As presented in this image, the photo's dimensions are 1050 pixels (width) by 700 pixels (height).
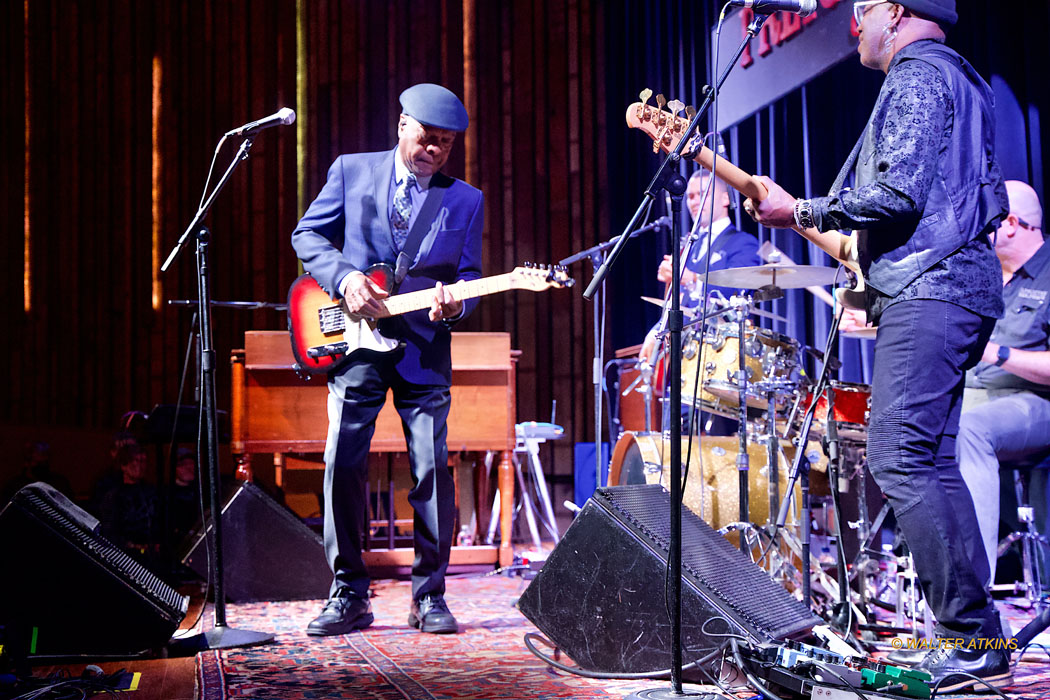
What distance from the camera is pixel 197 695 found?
2521 mm

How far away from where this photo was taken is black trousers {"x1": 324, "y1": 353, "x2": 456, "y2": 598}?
342 centimetres

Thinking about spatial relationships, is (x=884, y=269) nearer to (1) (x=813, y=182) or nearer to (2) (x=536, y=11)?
(1) (x=813, y=182)

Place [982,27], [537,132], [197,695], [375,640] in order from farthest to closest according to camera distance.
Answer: [537,132] → [982,27] → [375,640] → [197,695]

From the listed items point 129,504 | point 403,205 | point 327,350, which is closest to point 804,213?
point 403,205

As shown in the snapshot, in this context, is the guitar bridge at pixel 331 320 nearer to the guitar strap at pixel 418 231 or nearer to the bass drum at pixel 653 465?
the guitar strap at pixel 418 231

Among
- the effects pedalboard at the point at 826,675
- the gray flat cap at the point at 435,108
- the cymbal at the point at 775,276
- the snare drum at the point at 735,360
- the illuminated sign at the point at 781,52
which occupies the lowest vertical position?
the effects pedalboard at the point at 826,675

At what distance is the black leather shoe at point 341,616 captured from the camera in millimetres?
3295

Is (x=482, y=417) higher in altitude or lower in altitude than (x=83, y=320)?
lower

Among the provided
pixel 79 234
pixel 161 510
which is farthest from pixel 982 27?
pixel 79 234

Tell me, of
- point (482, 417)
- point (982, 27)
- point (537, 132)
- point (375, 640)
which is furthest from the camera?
point (537, 132)

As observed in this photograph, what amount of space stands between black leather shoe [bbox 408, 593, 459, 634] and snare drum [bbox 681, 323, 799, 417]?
4.44 feet

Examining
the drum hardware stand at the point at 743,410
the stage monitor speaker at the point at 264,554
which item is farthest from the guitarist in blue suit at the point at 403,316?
the drum hardware stand at the point at 743,410

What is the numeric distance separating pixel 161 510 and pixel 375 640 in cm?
308

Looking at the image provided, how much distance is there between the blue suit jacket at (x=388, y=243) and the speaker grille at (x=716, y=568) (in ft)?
3.16
